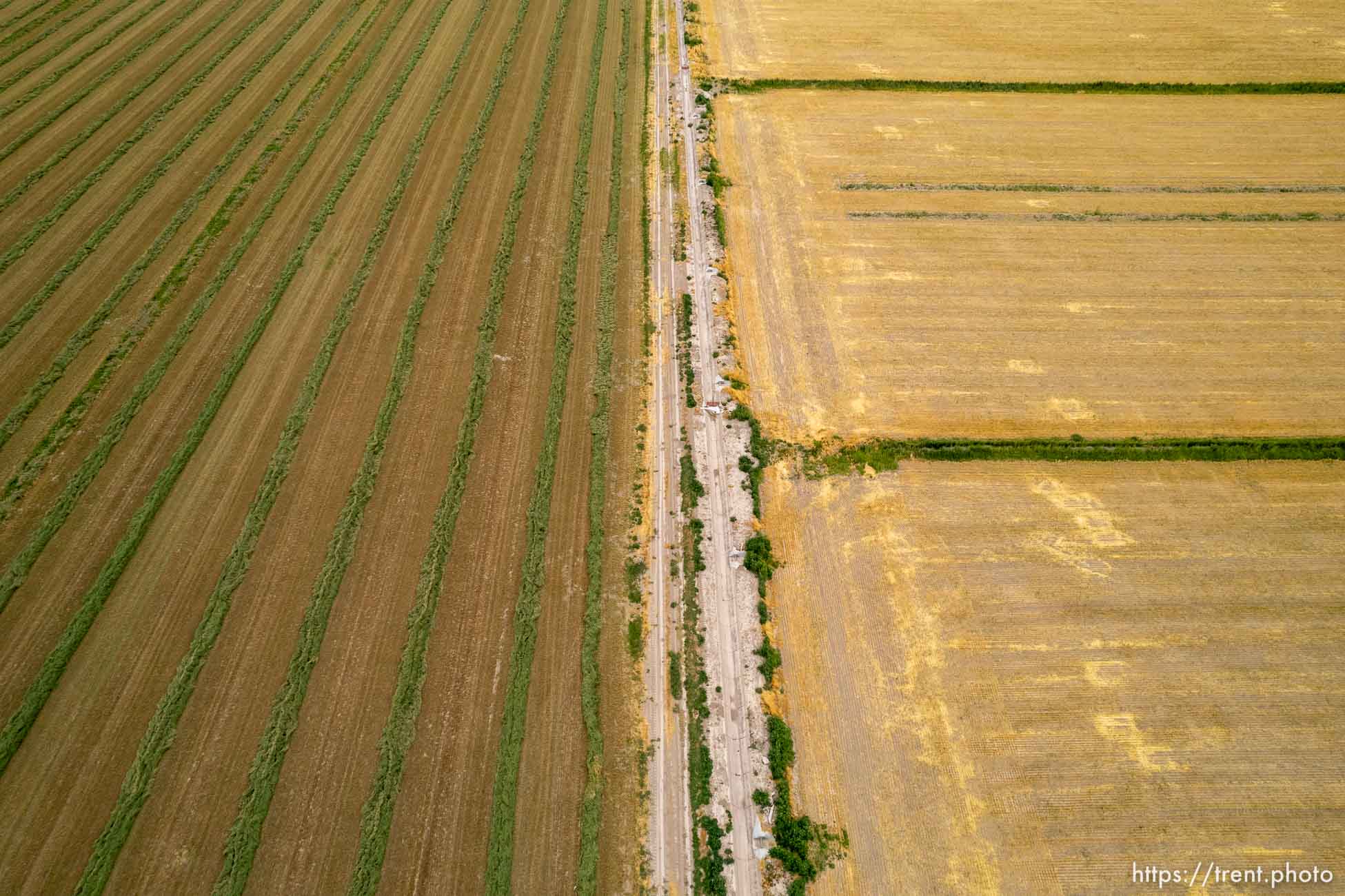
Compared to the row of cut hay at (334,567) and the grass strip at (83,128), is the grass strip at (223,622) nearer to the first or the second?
the row of cut hay at (334,567)

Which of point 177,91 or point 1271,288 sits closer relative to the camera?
point 1271,288

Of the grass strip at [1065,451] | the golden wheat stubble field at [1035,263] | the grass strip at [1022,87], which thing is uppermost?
the grass strip at [1022,87]

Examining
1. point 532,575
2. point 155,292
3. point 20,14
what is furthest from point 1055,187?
point 20,14

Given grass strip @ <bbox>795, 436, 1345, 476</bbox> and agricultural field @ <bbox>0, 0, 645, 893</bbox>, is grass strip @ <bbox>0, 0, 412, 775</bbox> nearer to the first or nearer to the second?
agricultural field @ <bbox>0, 0, 645, 893</bbox>

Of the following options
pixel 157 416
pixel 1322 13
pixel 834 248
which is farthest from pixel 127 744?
pixel 1322 13

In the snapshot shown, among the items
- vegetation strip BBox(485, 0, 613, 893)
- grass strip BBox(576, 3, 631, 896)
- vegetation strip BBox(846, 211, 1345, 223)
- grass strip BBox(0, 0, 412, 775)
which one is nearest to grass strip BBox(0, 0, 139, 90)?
grass strip BBox(0, 0, 412, 775)

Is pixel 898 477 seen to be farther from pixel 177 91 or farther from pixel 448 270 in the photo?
pixel 177 91

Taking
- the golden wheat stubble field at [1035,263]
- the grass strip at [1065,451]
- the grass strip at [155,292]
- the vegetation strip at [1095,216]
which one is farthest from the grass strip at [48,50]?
the grass strip at [1065,451]
